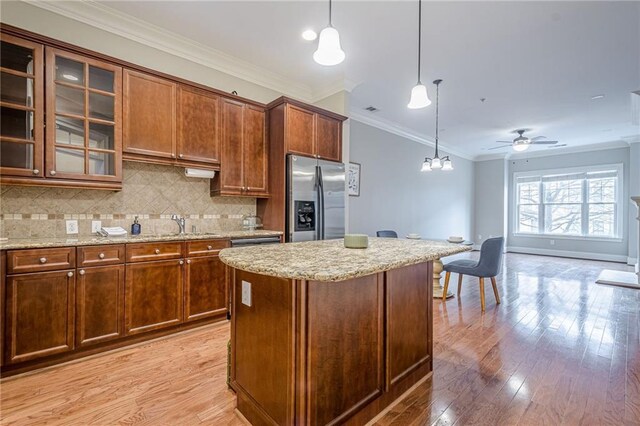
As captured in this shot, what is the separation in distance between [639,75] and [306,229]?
4693 millimetres

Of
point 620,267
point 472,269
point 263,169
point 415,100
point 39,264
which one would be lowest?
point 620,267

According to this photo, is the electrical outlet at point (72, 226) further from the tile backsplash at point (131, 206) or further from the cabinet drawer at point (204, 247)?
the cabinet drawer at point (204, 247)

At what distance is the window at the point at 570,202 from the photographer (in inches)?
287

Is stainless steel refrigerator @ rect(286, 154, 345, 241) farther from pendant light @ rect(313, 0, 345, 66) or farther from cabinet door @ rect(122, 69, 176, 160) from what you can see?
pendant light @ rect(313, 0, 345, 66)

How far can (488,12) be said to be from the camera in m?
2.66

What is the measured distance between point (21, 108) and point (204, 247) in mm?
1720

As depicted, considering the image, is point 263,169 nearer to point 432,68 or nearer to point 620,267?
point 432,68

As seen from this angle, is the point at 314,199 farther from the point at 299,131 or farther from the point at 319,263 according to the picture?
the point at 319,263

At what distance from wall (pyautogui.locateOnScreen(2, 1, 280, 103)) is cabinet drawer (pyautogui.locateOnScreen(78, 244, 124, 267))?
1.86 metres

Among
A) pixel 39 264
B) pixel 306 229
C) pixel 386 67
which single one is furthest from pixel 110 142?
pixel 386 67

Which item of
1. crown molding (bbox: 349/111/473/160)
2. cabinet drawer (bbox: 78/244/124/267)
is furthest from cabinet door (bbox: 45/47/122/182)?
crown molding (bbox: 349/111/473/160)

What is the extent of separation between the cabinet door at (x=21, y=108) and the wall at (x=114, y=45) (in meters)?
0.40

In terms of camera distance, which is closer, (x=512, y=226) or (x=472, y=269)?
(x=472, y=269)

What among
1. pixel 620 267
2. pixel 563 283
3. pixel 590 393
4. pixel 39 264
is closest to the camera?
pixel 590 393
